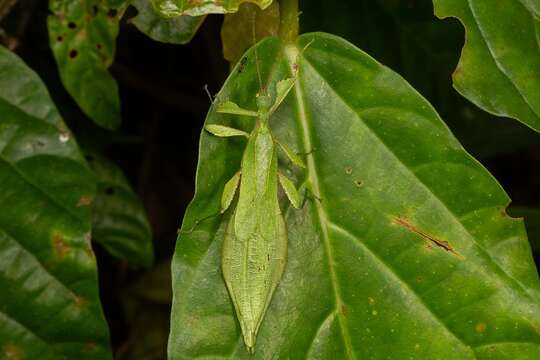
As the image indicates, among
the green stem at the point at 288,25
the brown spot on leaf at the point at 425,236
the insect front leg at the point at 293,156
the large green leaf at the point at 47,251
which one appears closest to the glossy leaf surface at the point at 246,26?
the green stem at the point at 288,25

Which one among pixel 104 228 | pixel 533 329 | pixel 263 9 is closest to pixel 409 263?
pixel 533 329

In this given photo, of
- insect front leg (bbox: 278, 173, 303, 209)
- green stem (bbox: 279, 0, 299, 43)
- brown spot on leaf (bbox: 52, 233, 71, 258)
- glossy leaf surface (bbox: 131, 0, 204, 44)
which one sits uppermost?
green stem (bbox: 279, 0, 299, 43)

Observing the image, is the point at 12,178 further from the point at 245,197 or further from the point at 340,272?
the point at 340,272

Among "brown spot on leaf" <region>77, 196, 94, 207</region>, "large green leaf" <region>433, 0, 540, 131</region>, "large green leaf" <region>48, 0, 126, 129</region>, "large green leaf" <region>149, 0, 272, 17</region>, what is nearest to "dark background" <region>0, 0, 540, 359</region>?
"large green leaf" <region>48, 0, 126, 129</region>

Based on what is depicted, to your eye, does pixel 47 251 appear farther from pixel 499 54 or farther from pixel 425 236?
pixel 499 54

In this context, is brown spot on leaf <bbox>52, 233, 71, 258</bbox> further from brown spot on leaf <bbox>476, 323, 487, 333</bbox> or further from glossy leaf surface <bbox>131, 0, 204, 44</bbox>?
brown spot on leaf <bbox>476, 323, 487, 333</bbox>

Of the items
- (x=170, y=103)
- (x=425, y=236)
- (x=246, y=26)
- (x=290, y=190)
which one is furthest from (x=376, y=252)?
(x=170, y=103)

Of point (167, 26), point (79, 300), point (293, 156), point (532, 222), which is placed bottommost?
point (532, 222)
